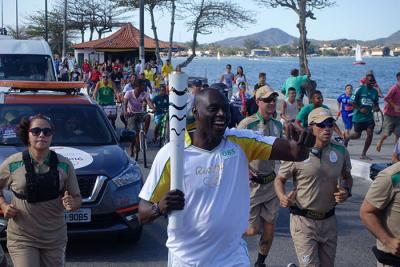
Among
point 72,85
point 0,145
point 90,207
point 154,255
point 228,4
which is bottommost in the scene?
point 154,255

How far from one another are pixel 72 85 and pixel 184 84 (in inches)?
225

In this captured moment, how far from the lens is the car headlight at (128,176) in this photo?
7.73 m

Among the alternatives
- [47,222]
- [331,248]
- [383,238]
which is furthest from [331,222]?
[47,222]

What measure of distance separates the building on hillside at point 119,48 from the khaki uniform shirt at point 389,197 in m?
35.5

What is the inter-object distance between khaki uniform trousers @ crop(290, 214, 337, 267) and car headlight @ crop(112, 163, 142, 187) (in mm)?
2440

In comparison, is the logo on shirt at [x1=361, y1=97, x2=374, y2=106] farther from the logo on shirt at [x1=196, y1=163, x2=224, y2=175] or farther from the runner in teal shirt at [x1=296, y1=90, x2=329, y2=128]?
the logo on shirt at [x1=196, y1=163, x2=224, y2=175]

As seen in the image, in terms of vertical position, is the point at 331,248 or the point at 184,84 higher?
the point at 184,84

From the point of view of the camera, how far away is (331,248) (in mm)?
5980

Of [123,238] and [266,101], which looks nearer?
[266,101]

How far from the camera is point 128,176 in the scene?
25.8 ft

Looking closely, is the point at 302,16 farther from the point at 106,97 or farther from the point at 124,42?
the point at 124,42

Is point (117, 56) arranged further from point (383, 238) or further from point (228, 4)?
point (383, 238)

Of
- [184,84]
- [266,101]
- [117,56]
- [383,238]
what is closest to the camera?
[184,84]

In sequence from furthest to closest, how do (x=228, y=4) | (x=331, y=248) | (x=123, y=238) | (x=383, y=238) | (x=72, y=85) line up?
(x=228, y=4), (x=72, y=85), (x=123, y=238), (x=331, y=248), (x=383, y=238)
